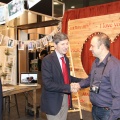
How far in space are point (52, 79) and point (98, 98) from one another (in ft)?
1.78

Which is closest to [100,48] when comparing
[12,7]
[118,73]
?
[118,73]

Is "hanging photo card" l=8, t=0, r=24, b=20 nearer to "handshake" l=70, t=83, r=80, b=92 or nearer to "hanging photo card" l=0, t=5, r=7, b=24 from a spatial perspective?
"hanging photo card" l=0, t=5, r=7, b=24

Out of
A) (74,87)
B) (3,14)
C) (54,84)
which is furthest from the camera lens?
(3,14)

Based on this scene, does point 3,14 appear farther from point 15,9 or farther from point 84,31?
point 84,31

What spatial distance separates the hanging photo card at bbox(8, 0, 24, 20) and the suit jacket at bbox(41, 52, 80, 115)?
1360 mm

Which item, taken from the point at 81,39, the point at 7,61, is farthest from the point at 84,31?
the point at 7,61

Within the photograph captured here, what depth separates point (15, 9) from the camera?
3.45 m

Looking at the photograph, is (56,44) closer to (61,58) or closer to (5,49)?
(61,58)

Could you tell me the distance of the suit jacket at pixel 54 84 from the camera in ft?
7.17

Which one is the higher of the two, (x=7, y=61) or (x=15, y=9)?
(x=15, y=9)

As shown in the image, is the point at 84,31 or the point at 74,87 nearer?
the point at 74,87

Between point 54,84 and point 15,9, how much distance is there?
1822 mm

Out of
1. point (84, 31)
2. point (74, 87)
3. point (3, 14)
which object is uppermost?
point (3, 14)

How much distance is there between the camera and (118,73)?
181 cm
